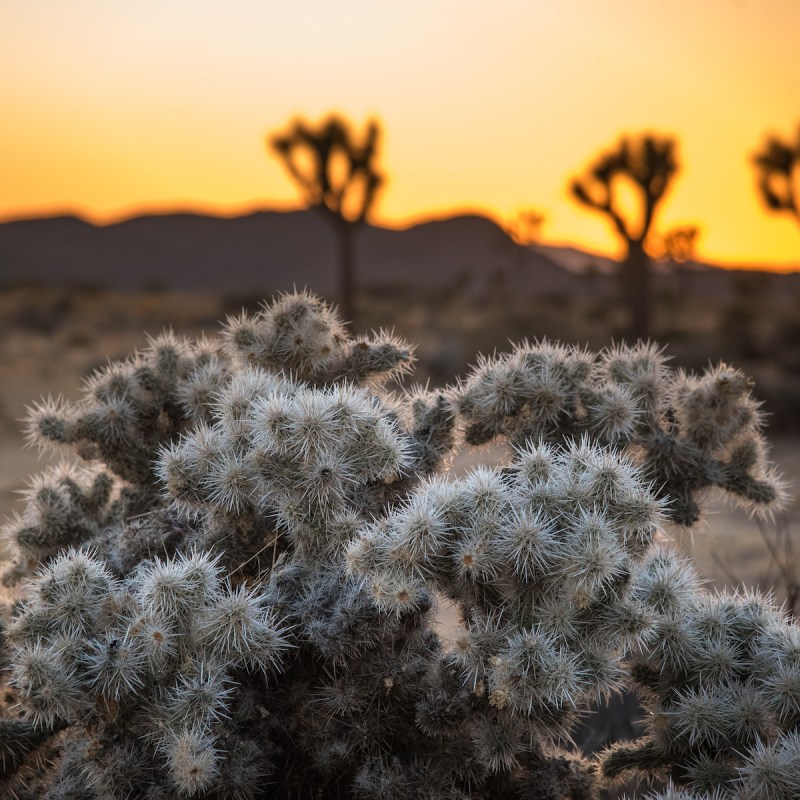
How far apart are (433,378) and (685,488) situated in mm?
16825

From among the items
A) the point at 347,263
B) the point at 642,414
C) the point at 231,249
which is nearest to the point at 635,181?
the point at 347,263

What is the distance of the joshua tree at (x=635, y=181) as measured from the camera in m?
28.3

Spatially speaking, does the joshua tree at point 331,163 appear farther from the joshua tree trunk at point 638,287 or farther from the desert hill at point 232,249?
the desert hill at point 232,249

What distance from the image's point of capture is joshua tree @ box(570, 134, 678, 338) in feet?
93.0

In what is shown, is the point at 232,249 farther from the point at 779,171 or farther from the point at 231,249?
the point at 779,171

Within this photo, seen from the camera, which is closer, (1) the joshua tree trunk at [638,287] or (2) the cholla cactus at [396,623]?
Answer: (2) the cholla cactus at [396,623]

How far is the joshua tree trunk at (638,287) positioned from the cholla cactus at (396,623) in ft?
81.0

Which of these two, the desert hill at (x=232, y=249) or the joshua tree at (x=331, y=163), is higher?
the joshua tree at (x=331, y=163)

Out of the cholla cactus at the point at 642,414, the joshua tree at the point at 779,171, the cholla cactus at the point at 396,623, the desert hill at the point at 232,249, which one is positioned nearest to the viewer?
the cholla cactus at the point at 396,623

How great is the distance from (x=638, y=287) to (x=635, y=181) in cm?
308

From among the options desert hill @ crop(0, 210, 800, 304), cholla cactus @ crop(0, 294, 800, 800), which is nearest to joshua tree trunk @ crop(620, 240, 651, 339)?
cholla cactus @ crop(0, 294, 800, 800)

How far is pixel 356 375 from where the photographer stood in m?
4.98

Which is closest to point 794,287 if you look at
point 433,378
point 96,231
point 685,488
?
point 433,378

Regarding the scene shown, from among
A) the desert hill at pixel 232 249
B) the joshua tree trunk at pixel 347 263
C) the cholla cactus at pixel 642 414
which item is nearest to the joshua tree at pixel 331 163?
the joshua tree trunk at pixel 347 263
